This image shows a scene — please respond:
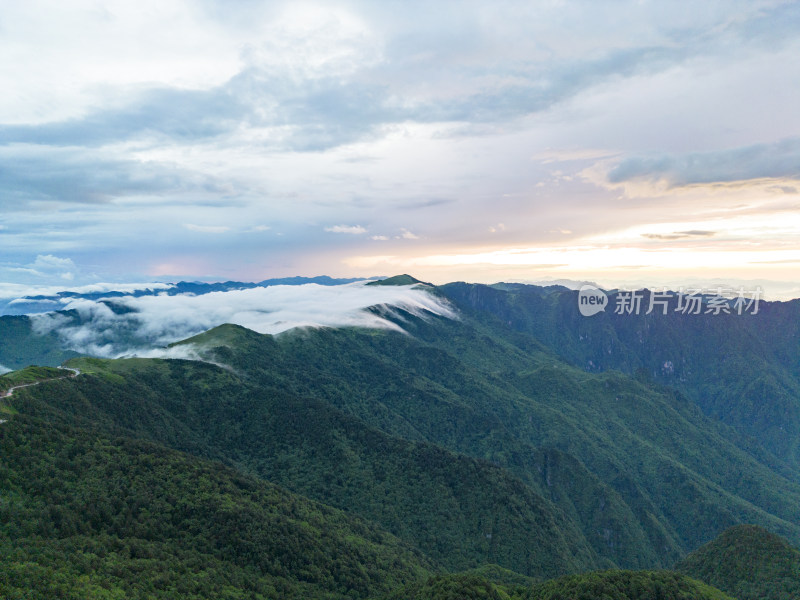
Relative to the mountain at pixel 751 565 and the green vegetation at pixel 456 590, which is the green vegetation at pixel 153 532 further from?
the mountain at pixel 751 565

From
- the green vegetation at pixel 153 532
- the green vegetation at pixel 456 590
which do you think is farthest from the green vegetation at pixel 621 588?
the green vegetation at pixel 153 532

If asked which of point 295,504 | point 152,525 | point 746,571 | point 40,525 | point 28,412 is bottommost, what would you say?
point 746,571

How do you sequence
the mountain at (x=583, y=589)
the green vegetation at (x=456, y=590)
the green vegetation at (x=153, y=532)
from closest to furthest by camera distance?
the green vegetation at (x=153, y=532) < the green vegetation at (x=456, y=590) < the mountain at (x=583, y=589)

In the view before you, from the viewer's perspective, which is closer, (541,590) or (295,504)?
(541,590)

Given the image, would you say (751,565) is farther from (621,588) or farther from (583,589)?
(583,589)

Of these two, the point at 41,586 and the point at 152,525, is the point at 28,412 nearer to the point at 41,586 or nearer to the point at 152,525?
the point at 152,525

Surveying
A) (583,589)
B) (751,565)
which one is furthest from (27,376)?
(751,565)

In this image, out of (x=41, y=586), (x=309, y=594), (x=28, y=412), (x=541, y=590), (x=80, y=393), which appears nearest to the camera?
(x=41, y=586)

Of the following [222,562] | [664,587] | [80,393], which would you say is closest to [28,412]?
[80,393]

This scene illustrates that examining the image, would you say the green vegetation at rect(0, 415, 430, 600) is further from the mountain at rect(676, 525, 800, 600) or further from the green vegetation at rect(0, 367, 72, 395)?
the mountain at rect(676, 525, 800, 600)
